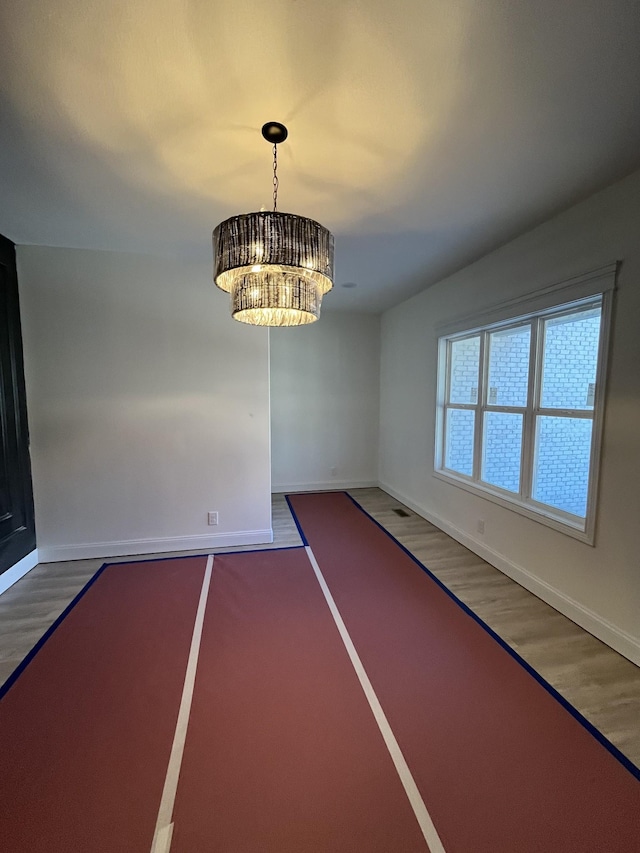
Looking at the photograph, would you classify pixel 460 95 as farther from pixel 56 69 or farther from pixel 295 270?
pixel 56 69

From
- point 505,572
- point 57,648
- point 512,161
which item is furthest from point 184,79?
point 505,572

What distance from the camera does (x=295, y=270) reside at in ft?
4.84

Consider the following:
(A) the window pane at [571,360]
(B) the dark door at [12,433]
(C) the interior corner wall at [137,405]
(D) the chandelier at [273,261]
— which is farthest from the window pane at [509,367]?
(B) the dark door at [12,433]

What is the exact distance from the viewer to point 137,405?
312 centimetres

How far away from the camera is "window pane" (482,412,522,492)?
2.91 metres

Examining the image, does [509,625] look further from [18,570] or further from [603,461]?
[18,570]

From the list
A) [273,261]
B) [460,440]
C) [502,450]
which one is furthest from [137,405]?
[502,450]

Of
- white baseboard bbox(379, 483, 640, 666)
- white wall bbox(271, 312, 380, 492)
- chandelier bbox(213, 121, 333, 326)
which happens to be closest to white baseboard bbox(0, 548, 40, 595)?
chandelier bbox(213, 121, 333, 326)

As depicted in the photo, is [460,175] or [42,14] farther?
[460,175]

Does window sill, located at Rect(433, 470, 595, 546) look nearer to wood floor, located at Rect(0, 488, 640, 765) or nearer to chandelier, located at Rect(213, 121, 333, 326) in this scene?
wood floor, located at Rect(0, 488, 640, 765)

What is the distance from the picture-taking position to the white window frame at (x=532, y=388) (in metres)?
2.12

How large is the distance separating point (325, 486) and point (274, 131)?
4.39m

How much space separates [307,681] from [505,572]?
1.89m

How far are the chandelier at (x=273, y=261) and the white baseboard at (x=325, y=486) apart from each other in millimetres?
3631
